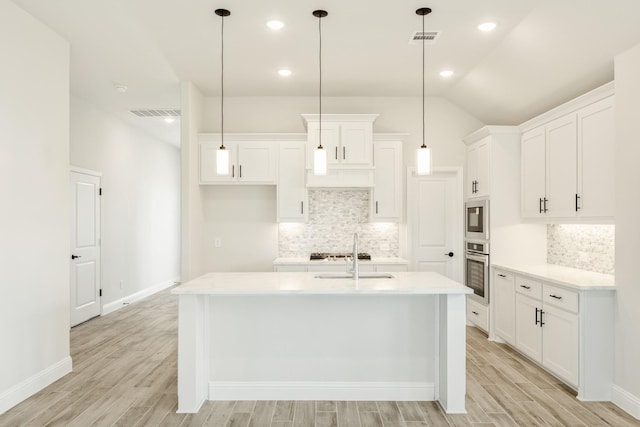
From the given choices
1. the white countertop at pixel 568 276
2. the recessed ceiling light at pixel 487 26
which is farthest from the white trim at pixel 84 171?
the white countertop at pixel 568 276

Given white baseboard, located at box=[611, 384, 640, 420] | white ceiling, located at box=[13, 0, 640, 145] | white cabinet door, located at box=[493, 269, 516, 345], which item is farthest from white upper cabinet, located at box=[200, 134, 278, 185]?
white baseboard, located at box=[611, 384, 640, 420]

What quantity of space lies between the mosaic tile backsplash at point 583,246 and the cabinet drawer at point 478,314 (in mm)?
913

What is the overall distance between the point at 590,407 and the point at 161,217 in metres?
7.45

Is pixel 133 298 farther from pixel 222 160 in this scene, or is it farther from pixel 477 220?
pixel 477 220

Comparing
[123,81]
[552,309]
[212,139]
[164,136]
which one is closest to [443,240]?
[552,309]

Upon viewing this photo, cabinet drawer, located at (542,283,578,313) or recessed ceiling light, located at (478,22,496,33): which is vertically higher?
recessed ceiling light, located at (478,22,496,33)

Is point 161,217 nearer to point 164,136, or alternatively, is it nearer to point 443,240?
point 164,136

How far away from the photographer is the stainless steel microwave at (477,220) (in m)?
4.89

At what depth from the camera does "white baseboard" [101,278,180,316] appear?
20.7ft

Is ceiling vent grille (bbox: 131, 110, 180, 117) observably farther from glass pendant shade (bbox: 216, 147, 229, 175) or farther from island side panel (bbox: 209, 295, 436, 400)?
island side panel (bbox: 209, 295, 436, 400)

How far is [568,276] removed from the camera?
12.1ft

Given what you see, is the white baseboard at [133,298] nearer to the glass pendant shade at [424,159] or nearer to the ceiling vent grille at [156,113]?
the ceiling vent grille at [156,113]

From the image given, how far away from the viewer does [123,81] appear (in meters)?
4.96

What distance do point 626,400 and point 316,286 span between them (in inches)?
93.5
